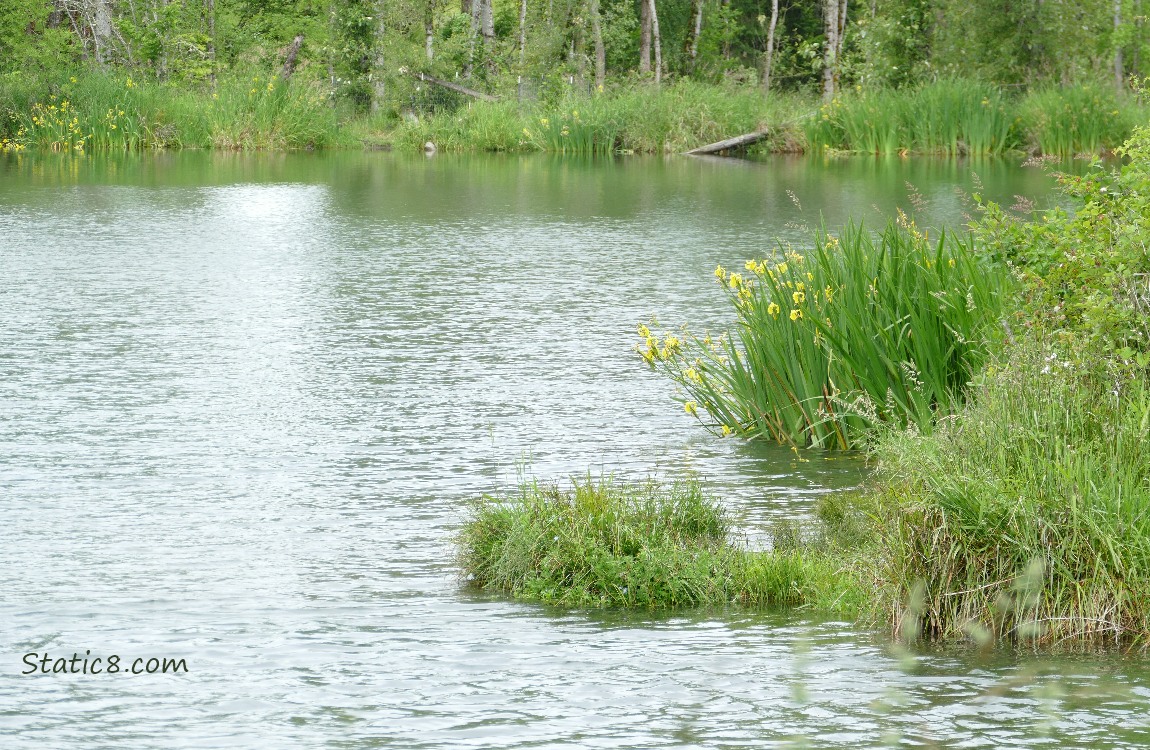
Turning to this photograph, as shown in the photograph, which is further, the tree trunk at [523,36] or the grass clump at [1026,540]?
the tree trunk at [523,36]

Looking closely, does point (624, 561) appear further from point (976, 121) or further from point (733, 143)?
point (733, 143)

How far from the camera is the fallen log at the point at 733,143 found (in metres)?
37.9

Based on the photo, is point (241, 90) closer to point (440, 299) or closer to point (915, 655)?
point (440, 299)

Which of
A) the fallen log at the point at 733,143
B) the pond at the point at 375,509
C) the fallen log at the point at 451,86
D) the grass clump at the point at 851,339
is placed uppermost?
the fallen log at the point at 451,86

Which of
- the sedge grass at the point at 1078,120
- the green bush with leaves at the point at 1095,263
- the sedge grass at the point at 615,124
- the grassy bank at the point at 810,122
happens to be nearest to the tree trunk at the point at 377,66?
the grassy bank at the point at 810,122

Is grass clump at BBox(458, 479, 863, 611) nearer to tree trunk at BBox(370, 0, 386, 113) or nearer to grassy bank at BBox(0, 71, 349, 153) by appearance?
grassy bank at BBox(0, 71, 349, 153)

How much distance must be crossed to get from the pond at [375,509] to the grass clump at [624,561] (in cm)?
15

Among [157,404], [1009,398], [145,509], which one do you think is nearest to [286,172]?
[157,404]

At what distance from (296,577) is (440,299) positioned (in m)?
8.88

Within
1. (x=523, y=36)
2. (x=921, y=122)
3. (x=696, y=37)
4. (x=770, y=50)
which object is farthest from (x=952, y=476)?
(x=770, y=50)

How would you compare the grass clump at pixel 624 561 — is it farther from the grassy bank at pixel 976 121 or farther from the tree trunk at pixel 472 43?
the tree trunk at pixel 472 43

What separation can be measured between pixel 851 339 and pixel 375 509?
8.96 ft

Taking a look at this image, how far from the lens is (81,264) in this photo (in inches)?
691

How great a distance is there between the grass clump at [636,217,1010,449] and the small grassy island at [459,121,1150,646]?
18 millimetres
